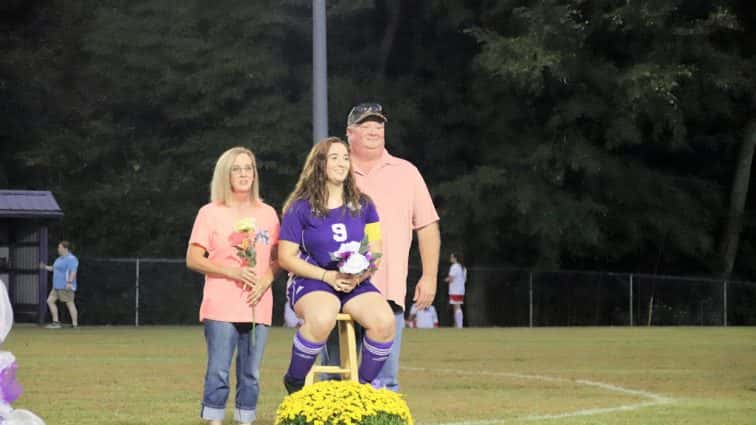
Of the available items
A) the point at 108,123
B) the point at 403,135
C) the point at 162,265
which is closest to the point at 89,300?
the point at 162,265

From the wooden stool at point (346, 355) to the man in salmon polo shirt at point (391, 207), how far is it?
0.46m

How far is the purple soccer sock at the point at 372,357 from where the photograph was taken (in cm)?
936

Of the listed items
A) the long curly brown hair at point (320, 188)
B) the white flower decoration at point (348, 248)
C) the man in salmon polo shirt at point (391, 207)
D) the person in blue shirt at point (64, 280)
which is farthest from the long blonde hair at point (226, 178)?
the person in blue shirt at point (64, 280)

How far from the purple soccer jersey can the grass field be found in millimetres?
3494

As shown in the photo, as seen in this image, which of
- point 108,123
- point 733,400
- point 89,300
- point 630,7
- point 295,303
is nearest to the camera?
point 295,303

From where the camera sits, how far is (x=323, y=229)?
31.0 ft

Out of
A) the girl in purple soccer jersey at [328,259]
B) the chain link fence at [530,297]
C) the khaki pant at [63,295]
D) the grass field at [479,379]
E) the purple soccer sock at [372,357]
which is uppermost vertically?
the girl in purple soccer jersey at [328,259]

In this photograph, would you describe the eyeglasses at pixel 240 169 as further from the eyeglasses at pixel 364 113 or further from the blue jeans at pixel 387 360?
the blue jeans at pixel 387 360

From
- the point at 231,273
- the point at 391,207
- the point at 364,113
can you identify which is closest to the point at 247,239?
the point at 231,273

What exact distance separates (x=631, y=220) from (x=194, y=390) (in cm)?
2957

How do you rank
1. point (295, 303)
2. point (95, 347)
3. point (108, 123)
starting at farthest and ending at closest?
point (108, 123) → point (95, 347) → point (295, 303)

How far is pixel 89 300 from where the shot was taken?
141ft

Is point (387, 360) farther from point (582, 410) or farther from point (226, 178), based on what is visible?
point (582, 410)

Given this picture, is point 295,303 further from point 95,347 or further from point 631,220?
point 631,220
